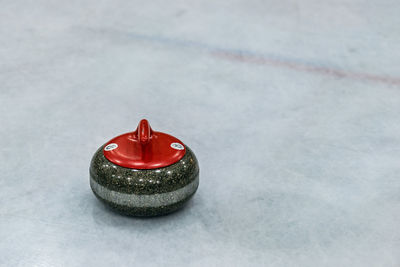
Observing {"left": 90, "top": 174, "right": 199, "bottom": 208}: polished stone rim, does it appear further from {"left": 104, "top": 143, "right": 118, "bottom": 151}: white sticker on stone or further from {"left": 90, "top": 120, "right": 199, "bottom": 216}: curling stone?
{"left": 104, "top": 143, "right": 118, "bottom": 151}: white sticker on stone

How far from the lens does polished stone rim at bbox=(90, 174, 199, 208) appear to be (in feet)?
7.18

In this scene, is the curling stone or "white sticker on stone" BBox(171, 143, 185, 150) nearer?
the curling stone

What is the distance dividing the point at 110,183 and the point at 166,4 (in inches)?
124

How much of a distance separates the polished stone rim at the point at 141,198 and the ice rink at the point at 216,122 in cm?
11

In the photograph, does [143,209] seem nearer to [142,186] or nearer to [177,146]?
[142,186]

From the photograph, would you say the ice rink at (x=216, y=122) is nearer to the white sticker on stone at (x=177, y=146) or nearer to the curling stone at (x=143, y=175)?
the curling stone at (x=143, y=175)

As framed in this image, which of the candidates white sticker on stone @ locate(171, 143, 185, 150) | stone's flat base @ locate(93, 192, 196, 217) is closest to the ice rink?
stone's flat base @ locate(93, 192, 196, 217)

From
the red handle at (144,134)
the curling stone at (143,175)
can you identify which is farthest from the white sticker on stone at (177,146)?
the red handle at (144,134)

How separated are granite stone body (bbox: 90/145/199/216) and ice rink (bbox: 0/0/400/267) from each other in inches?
3.5

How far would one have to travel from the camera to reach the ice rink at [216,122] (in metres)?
2.18

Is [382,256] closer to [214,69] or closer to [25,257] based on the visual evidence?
[25,257]

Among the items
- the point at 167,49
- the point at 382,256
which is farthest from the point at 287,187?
the point at 167,49

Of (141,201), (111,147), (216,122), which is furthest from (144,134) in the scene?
(216,122)

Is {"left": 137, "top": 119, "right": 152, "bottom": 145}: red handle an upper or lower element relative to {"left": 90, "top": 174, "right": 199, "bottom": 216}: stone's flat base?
upper
